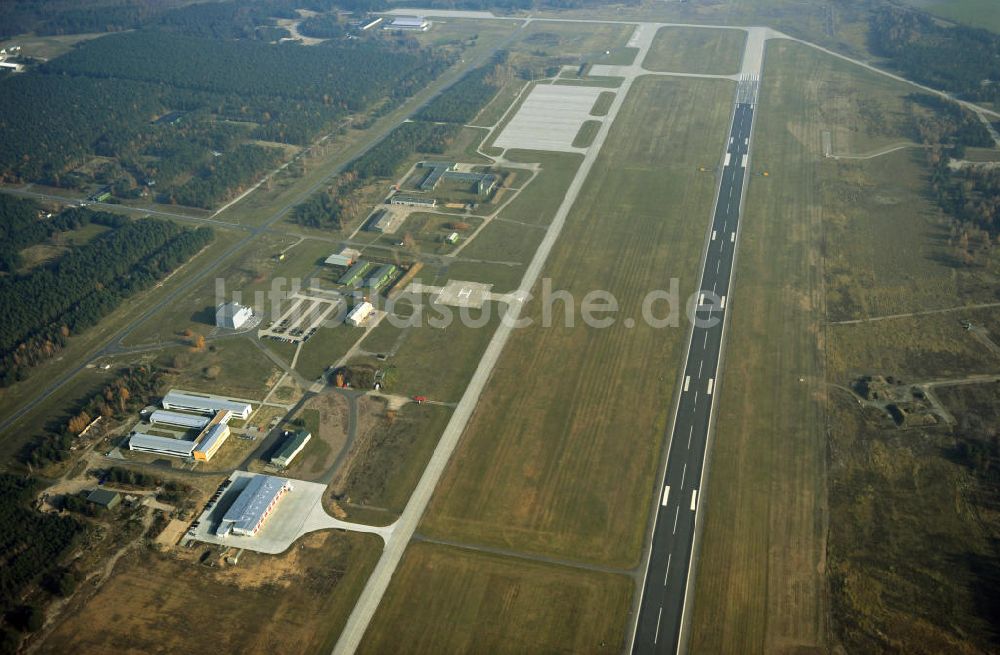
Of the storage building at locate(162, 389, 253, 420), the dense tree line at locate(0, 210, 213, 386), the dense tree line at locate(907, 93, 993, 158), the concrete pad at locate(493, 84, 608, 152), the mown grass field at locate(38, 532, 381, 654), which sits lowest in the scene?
the mown grass field at locate(38, 532, 381, 654)

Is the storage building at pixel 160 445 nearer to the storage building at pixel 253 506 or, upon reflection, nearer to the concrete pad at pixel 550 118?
the storage building at pixel 253 506

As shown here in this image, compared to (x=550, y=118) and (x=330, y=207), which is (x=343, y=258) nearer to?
(x=330, y=207)

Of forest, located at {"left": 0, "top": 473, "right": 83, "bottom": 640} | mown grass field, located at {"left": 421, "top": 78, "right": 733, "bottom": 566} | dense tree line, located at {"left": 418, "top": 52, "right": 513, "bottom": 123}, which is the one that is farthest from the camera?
dense tree line, located at {"left": 418, "top": 52, "right": 513, "bottom": 123}

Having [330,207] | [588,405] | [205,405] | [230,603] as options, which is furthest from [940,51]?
[230,603]

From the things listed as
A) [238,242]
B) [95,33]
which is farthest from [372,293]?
[95,33]

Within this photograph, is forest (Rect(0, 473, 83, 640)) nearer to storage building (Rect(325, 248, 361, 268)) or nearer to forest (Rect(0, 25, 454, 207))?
storage building (Rect(325, 248, 361, 268))

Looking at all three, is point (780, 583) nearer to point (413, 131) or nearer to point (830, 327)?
point (830, 327)

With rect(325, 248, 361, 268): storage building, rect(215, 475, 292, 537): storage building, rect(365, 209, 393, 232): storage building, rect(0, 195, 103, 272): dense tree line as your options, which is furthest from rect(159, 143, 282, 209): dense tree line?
rect(215, 475, 292, 537): storage building
